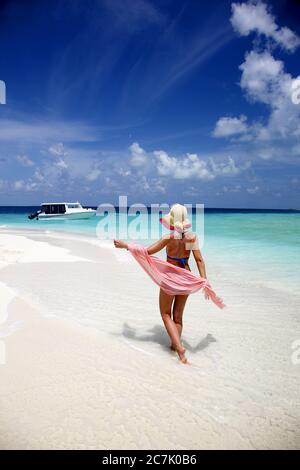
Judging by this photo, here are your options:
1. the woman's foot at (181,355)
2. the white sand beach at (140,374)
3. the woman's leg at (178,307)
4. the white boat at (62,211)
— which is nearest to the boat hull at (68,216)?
the white boat at (62,211)

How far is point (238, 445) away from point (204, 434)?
308 mm

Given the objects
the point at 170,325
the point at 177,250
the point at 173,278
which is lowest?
the point at 170,325

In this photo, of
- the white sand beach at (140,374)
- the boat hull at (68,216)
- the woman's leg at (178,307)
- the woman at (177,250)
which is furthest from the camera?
the boat hull at (68,216)

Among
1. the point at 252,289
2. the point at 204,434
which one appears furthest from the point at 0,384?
the point at 252,289

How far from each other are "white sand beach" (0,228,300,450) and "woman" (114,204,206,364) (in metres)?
0.42

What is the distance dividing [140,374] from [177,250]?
5.51ft

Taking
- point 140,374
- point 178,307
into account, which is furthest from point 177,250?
point 140,374

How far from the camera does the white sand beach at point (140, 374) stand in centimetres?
285

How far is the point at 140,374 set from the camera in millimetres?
3855

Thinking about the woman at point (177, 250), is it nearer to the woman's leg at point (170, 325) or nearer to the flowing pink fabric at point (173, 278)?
the woman's leg at point (170, 325)

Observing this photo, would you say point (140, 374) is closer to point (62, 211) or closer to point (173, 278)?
point (173, 278)

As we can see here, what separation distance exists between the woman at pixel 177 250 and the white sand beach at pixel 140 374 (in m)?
0.42
